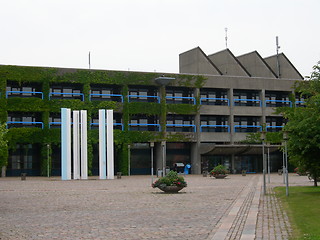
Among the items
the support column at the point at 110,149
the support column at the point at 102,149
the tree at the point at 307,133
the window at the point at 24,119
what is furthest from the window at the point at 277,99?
the tree at the point at 307,133

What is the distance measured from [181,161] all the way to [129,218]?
53.7 metres

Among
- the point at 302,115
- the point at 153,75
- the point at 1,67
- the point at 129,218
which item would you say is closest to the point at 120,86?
the point at 153,75

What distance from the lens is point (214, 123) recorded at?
69875 millimetres

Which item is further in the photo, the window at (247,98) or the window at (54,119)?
the window at (247,98)

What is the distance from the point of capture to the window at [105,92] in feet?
213

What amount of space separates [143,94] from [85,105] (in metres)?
8.68

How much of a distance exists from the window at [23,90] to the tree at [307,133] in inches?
1630

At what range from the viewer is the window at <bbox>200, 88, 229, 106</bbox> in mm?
69500

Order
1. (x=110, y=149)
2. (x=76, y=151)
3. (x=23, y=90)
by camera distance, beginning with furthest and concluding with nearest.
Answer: (x=23, y=90), (x=110, y=149), (x=76, y=151)

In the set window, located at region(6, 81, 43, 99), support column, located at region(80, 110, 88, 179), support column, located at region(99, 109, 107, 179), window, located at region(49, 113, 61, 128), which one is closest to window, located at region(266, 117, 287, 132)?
window, located at region(49, 113, 61, 128)

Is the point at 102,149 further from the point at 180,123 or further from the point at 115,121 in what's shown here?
the point at 180,123

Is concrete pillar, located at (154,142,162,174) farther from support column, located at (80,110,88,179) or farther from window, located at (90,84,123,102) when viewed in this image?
support column, located at (80,110,88,179)

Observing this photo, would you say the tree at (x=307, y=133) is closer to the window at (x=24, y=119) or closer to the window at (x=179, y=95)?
the window at (x=24, y=119)

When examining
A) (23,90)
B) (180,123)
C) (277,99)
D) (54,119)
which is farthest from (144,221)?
(277,99)
